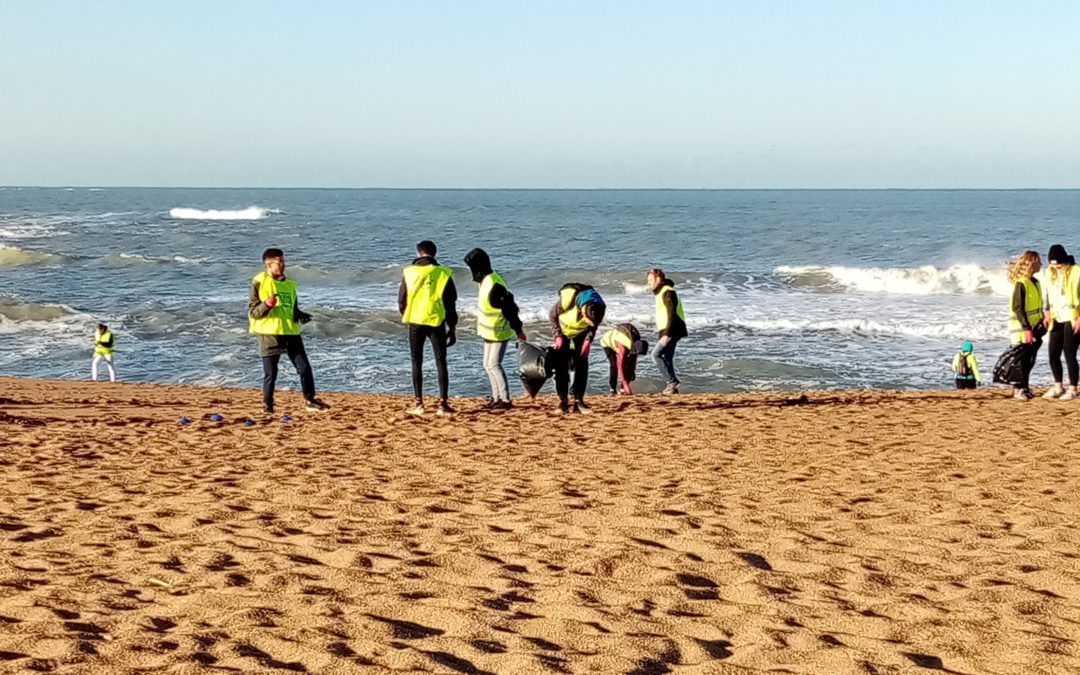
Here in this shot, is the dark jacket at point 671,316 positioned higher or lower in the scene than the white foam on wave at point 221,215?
lower

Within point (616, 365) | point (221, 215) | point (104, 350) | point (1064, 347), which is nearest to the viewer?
point (1064, 347)


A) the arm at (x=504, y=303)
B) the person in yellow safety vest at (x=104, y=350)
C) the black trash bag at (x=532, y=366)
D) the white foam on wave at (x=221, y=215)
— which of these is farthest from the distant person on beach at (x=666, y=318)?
the white foam on wave at (x=221, y=215)

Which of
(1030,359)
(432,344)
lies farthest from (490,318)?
(1030,359)

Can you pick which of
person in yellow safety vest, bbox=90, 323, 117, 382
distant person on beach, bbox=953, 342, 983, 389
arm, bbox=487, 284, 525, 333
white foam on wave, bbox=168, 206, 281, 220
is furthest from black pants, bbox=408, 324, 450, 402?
white foam on wave, bbox=168, 206, 281, 220

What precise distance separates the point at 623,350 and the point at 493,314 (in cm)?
309

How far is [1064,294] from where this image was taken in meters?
11.3

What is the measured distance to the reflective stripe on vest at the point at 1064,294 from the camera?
1120 cm

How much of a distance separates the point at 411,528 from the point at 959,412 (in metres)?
7.12

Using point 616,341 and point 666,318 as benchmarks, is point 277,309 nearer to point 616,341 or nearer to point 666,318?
point 616,341

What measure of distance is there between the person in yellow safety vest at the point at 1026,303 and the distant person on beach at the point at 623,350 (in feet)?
13.4

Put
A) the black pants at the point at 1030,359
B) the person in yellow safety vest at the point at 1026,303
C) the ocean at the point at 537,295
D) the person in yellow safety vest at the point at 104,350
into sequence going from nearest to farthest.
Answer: the person in yellow safety vest at the point at 1026,303, the black pants at the point at 1030,359, the person in yellow safety vest at the point at 104,350, the ocean at the point at 537,295

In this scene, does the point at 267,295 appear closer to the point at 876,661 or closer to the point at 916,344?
the point at 876,661

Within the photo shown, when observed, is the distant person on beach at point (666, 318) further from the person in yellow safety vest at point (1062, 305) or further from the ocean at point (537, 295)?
the ocean at point (537, 295)

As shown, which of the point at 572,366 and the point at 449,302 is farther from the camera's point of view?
the point at 572,366
